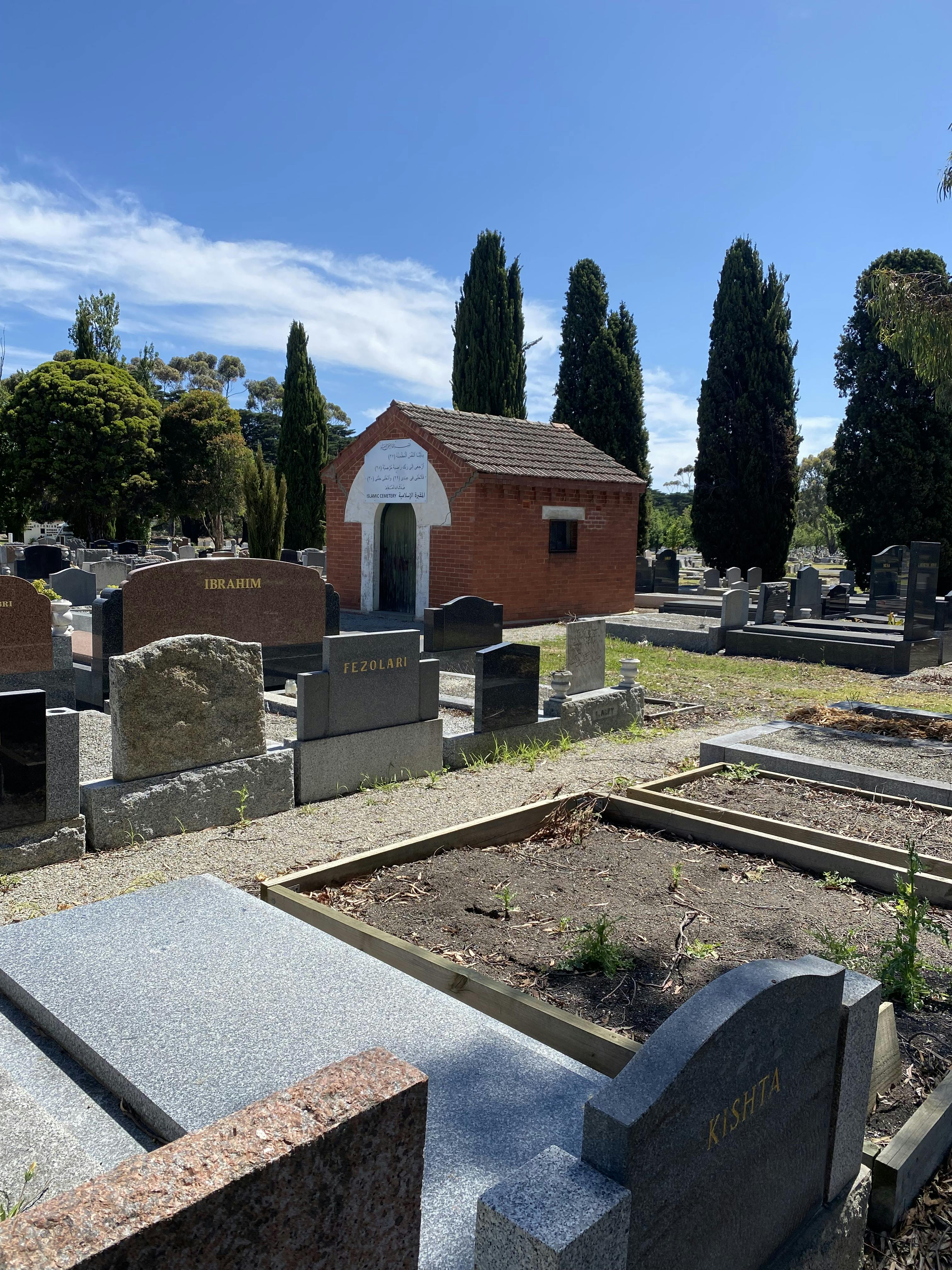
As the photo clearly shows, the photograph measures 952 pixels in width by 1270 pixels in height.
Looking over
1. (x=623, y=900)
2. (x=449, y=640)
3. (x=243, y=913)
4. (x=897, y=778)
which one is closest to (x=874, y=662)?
(x=449, y=640)

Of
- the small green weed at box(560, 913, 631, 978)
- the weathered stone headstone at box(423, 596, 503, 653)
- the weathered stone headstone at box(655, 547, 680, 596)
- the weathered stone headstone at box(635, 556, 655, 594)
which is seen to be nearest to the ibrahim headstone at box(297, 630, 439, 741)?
the small green weed at box(560, 913, 631, 978)

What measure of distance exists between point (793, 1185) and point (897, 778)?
5341 mm

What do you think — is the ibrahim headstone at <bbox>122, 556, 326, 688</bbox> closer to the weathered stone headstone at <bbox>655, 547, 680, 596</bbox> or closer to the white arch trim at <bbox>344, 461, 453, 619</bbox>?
the white arch trim at <bbox>344, 461, 453, 619</bbox>

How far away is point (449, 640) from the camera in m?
13.3

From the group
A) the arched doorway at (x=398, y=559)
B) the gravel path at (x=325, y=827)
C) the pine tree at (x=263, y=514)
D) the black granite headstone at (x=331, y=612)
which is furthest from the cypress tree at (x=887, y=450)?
the gravel path at (x=325, y=827)

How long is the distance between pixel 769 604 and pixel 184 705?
14.3 metres

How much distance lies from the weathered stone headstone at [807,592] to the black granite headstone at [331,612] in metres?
10.5

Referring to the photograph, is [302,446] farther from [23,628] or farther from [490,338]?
[23,628]

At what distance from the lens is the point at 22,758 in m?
5.17

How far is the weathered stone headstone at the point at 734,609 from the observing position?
53.9 ft

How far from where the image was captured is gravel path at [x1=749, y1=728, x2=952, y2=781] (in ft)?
25.2

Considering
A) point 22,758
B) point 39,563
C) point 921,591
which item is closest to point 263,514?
point 39,563

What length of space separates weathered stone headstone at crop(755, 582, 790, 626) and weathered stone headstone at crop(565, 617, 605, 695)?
28.5 ft

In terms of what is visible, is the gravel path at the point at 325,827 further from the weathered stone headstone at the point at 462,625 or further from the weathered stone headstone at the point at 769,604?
the weathered stone headstone at the point at 769,604
